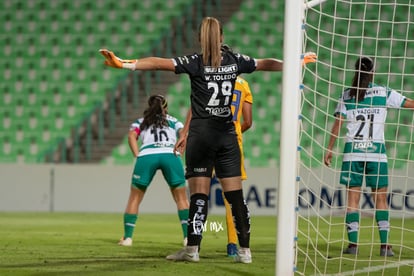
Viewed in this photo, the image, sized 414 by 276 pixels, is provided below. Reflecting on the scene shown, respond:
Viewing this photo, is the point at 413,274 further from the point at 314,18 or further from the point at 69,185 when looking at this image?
the point at 314,18

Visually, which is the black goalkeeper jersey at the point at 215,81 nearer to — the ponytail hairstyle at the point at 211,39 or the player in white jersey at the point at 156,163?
the ponytail hairstyle at the point at 211,39

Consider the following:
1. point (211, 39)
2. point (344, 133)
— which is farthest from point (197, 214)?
point (344, 133)

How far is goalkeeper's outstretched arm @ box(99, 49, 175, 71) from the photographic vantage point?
614 cm

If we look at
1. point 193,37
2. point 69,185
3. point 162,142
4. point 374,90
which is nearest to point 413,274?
point 374,90

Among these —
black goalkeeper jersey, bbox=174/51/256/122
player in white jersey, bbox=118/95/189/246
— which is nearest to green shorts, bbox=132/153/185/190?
player in white jersey, bbox=118/95/189/246

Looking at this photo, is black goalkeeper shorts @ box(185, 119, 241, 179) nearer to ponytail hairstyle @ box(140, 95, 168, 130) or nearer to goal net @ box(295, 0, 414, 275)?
ponytail hairstyle @ box(140, 95, 168, 130)

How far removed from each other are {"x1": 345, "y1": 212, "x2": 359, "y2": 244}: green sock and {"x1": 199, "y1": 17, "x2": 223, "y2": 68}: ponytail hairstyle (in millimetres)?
2445

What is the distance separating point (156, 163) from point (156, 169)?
68 mm

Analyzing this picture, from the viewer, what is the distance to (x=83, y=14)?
19438 millimetres

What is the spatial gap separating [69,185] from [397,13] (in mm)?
7758

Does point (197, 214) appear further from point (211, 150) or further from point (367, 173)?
point (367, 173)

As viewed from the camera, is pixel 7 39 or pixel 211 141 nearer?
pixel 211 141

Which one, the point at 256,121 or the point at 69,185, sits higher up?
the point at 256,121

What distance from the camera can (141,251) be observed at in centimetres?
852
